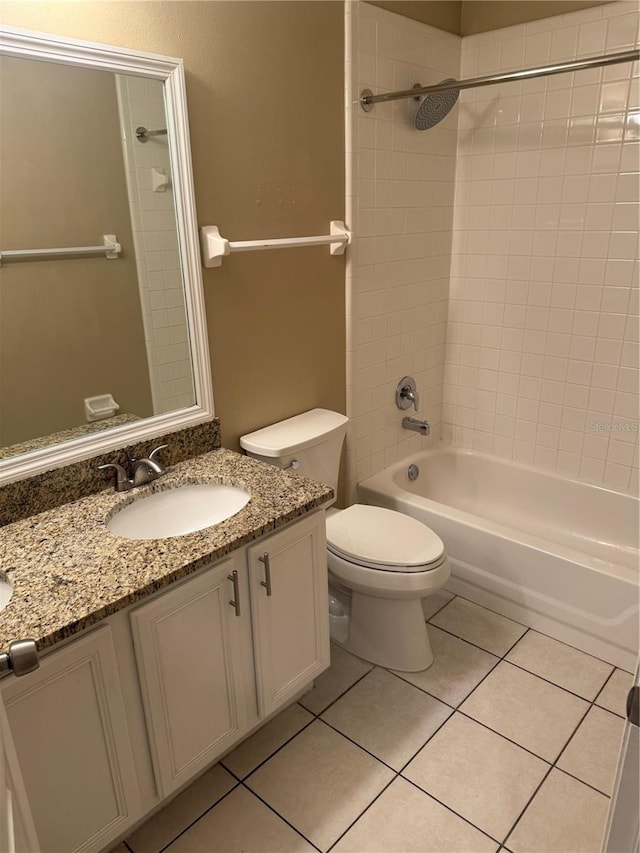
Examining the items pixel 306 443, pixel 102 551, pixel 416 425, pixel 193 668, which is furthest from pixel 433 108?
pixel 193 668

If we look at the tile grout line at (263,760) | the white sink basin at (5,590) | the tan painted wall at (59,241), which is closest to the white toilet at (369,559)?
the tile grout line at (263,760)

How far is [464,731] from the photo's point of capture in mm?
1885

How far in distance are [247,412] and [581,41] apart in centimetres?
185

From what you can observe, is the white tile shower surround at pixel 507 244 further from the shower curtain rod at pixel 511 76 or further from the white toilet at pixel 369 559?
the white toilet at pixel 369 559

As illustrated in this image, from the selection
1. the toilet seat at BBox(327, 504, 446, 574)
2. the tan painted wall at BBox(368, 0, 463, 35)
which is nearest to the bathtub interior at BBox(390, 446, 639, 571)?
the toilet seat at BBox(327, 504, 446, 574)

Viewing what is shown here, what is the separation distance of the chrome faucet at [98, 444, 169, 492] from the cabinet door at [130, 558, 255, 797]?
1.32 ft

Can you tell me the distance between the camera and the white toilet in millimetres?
A: 1996

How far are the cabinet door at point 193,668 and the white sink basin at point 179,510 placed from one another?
0.27m

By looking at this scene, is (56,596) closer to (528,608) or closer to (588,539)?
(528,608)

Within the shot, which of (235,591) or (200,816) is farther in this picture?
(200,816)

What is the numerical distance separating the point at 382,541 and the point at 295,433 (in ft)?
1.56

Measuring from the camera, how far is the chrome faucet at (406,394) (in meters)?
2.74

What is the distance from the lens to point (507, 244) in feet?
8.78

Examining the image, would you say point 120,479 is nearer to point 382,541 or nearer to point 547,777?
point 382,541
